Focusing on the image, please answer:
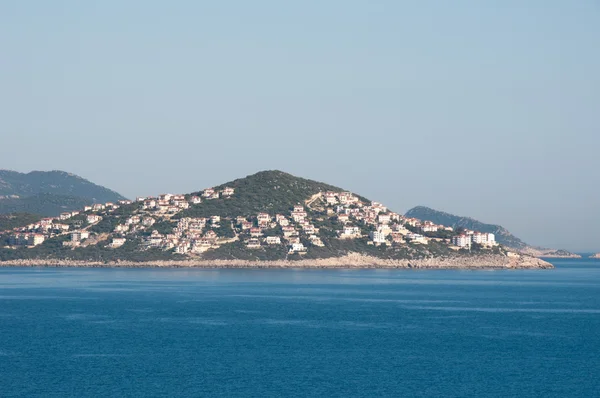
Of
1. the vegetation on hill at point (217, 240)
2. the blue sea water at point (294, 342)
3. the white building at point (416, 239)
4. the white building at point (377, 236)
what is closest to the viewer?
the blue sea water at point (294, 342)

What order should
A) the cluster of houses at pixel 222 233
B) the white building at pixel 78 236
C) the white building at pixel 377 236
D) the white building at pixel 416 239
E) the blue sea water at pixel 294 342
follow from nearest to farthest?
the blue sea water at pixel 294 342
the cluster of houses at pixel 222 233
the white building at pixel 78 236
the white building at pixel 377 236
the white building at pixel 416 239

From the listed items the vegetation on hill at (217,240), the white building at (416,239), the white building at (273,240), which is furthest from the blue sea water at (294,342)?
the white building at (416,239)

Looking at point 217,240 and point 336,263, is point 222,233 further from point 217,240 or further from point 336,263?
point 336,263

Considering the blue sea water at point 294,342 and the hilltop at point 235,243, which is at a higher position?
the hilltop at point 235,243

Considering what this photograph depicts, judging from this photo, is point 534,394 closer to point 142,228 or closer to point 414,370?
point 414,370

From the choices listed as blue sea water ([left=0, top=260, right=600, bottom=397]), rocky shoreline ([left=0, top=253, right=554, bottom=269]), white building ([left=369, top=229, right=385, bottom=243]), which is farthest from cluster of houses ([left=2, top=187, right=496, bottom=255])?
blue sea water ([left=0, top=260, right=600, bottom=397])

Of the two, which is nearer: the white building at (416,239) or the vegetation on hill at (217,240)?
the vegetation on hill at (217,240)

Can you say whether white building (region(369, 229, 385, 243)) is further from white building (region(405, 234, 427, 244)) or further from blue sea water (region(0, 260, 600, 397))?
blue sea water (region(0, 260, 600, 397))

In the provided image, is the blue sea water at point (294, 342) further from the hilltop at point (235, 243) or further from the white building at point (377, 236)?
the white building at point (377, 236)
